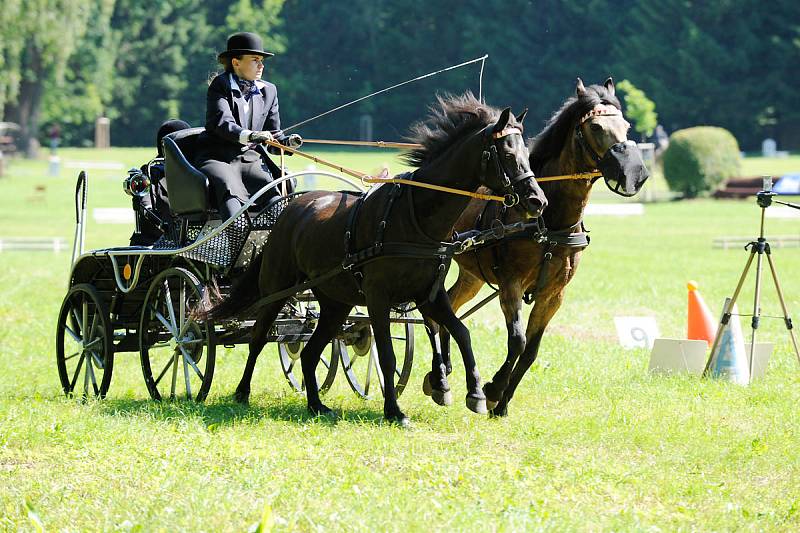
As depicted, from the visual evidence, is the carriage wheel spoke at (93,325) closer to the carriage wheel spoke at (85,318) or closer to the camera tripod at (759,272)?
the carriage wheel spoke at (85,318)

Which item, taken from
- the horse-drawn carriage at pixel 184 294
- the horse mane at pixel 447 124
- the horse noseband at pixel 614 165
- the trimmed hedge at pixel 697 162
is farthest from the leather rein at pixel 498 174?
the trimmed hedge at pixel 697 162

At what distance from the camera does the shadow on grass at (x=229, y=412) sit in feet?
26.9

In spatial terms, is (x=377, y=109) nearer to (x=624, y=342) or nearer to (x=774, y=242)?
(x=774, y=242)

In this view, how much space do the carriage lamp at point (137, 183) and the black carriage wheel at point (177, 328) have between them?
100cm

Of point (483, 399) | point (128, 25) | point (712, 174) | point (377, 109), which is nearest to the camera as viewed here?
point (483, 399)

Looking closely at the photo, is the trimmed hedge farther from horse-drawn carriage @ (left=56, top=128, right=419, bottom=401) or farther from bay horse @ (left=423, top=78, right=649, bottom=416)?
bay horse @ (left=423, top=78, right=649, bottom=416)

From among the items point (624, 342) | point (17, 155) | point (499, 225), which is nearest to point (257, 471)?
point (499, 225)

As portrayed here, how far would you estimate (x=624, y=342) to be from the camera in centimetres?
1238

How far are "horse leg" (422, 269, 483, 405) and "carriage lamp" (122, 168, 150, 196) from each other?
8.62 ft

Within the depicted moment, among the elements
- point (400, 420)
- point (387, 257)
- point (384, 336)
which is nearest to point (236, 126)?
point (387, 257)

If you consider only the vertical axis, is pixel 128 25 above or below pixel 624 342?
above

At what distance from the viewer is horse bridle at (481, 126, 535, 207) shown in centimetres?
739

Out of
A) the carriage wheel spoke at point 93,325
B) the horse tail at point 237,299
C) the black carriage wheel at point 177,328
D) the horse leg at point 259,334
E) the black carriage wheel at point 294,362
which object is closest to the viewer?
the horse tail at point 237,299

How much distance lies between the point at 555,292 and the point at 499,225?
762 millimetres
